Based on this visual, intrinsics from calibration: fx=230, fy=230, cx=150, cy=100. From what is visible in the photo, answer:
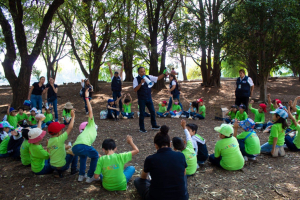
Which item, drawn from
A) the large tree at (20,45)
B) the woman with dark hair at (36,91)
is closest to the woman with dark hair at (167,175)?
the woman with dark hair at (36,91)

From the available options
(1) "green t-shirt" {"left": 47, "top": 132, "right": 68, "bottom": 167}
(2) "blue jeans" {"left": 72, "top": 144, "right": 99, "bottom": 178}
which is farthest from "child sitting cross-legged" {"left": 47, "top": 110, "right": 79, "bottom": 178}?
(2) "blue jeans" {"left": 72, "top": 144, "right": 99, "bottom": 178}

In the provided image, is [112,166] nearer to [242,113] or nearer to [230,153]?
[230,153]

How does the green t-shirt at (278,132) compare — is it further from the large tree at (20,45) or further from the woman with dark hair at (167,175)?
the large tree at (20,45)

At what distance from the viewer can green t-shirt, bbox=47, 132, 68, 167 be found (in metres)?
3.52

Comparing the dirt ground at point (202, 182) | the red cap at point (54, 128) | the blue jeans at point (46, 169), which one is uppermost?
the red cap at point (54, 128)

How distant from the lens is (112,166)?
3.08 m

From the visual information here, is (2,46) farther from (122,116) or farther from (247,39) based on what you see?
(247,39)

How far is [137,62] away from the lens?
25.3 m

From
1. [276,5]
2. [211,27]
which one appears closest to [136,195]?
[276,5]

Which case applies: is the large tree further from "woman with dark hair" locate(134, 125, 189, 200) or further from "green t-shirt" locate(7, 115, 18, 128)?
"woman with dark hair" locate(134, 125, 189, 200)

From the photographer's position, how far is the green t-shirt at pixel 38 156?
3566 mm

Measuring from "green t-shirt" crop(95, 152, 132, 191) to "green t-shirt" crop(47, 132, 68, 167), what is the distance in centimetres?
83

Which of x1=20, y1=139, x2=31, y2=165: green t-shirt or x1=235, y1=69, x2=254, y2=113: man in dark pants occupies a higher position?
x1=235, y1=69, x2=254, y2=113: man in dark pants

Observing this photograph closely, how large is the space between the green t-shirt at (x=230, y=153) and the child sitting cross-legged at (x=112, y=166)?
156 cm
